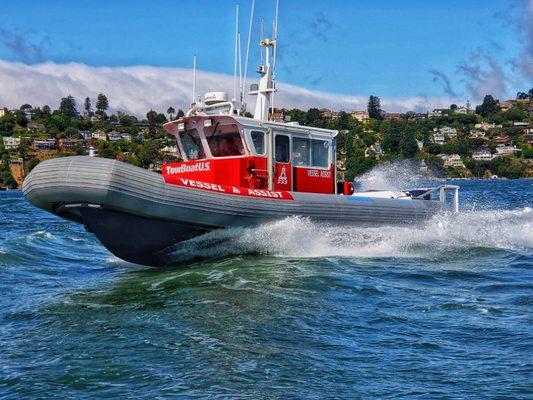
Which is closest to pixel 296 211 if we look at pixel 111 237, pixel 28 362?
pixel 111 237

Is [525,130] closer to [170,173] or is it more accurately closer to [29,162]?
[29,162]

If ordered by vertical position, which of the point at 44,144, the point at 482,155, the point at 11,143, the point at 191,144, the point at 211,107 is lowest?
the point at 191,144

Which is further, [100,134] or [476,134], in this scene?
[476,134]

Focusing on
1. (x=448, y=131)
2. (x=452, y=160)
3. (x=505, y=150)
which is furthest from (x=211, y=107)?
(x=448, y=131)

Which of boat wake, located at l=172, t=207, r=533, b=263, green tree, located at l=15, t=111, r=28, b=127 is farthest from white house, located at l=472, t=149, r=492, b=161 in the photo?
boat wake, located at l=172, t=207, r=533, b=263

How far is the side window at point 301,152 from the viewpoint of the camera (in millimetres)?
14180

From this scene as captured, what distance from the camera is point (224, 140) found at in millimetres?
13555

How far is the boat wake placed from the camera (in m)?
12.7

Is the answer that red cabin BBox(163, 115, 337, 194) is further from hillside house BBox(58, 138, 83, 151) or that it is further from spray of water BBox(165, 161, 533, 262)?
hillside house BBox(58, 138, 83, 151)

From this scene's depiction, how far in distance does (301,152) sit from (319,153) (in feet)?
1.59

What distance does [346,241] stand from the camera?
1393 centimetres

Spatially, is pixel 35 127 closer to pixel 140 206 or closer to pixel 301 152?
pixel 301 152

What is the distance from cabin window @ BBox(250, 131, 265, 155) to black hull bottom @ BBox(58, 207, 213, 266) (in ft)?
6.25

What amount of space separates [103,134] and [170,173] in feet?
472
